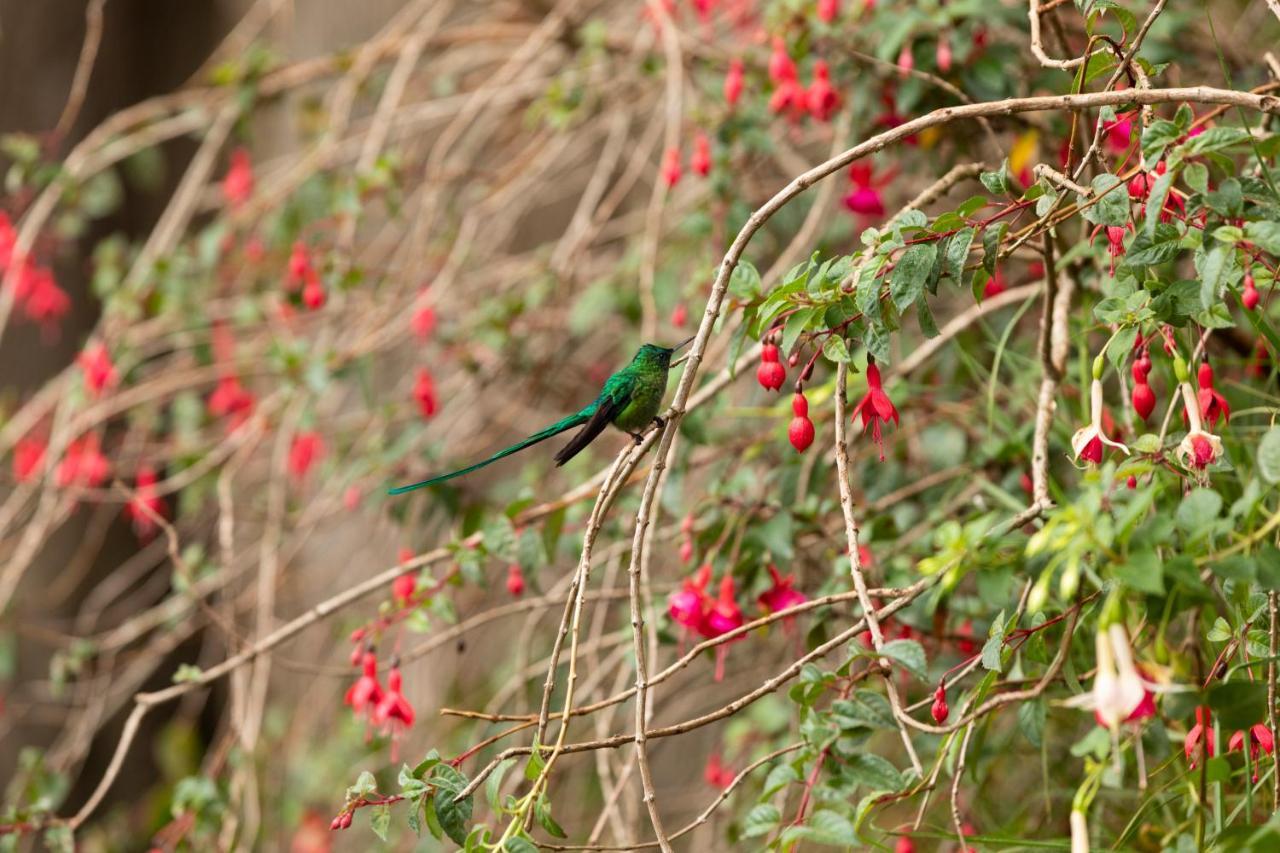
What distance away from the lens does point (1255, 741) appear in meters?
1.25

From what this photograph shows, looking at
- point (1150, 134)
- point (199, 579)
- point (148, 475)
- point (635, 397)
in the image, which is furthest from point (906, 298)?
point (148, 475)

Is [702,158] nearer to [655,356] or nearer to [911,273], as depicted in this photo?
[655,356]

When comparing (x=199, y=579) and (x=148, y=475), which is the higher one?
(x=148, y=475)

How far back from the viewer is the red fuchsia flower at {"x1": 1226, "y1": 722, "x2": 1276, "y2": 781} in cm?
114

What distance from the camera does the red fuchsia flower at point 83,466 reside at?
2535 millimetres

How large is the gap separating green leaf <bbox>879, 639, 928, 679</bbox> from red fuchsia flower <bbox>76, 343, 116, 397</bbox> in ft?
6.11

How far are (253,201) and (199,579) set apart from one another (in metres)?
0.89

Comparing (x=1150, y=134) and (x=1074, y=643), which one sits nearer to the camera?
(x=1150, y=134)

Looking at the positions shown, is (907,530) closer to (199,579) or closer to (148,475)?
(199,579)

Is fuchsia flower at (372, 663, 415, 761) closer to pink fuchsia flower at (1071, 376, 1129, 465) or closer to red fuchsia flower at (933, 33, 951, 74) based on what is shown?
pink fuchsia flower at (1071, 376, 1129, 465)

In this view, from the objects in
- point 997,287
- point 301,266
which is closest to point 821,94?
point 997,287

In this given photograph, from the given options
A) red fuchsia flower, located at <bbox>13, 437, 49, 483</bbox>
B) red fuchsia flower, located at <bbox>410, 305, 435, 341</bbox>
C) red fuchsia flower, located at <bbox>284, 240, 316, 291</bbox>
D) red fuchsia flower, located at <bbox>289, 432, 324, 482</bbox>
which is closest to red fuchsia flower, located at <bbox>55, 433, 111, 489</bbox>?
red fuchsia flower, located at <bbox>13, 437, 49, 483</bbox>

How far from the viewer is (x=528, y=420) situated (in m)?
2.81

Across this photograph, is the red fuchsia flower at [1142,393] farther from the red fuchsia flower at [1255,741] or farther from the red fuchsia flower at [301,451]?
the red fuchsia flower at [301,451]
